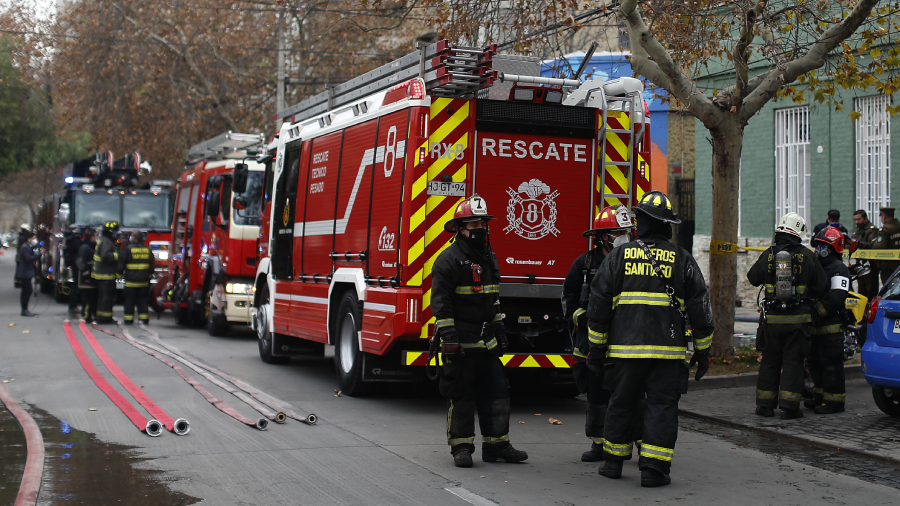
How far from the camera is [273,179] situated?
13.7 m

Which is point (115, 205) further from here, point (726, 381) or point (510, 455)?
point (510, 455)

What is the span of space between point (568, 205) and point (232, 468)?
431 centimetres

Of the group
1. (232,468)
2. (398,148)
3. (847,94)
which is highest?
(847,94)

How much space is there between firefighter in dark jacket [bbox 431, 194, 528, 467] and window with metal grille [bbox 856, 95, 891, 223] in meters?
12.7

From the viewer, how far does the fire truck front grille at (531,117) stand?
368 inches

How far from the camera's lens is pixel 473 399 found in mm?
7184

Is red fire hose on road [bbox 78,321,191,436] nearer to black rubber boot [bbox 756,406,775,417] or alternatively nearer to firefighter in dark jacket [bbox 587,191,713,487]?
firefighter in dark jacket [bbox 587,191,713,487]

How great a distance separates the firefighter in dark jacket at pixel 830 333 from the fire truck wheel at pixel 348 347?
446 centimetres

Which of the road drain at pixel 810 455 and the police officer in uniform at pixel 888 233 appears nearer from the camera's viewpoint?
the road drain at pixel 810 455

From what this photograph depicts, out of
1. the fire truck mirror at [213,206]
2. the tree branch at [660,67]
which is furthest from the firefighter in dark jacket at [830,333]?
the fire truck mirror at [213,206]

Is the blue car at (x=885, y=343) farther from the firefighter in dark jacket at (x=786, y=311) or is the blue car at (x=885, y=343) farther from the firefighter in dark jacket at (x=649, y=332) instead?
the firefighter in dark jacket at (x=649, y=332)

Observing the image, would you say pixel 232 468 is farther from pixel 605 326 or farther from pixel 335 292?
pixel 335 292

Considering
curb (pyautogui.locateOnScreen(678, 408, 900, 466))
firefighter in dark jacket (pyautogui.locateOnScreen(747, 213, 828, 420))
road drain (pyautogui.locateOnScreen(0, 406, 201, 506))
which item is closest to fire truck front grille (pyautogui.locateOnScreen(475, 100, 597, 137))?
firefighter in dark jacket (pyautogui.locateOnScreen(747, 213, 828, 420))

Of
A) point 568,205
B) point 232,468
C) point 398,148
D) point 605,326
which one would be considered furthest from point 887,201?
point 232,468
